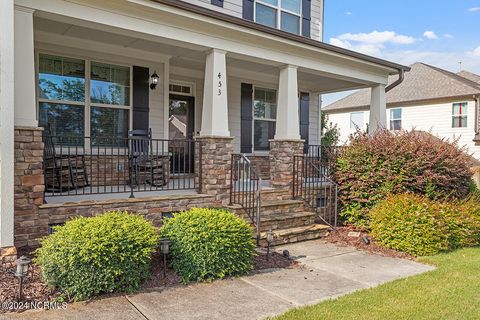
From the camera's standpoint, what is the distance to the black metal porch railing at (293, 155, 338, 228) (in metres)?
7.44

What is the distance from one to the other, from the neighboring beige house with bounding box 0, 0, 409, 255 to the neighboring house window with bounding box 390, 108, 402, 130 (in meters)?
11.7

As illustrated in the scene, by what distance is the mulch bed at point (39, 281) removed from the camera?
3600 millimetres

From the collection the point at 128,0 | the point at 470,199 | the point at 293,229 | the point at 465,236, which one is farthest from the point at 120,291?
the point at 470,199

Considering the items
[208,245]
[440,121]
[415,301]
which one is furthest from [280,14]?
[440,121]

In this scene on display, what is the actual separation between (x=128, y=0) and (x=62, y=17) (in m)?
0.94

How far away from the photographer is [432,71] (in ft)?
68.0

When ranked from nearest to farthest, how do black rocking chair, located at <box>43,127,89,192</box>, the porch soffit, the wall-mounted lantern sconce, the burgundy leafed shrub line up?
1. the porch soffit
2. black rocking chair, located at <box>43,127,89,192</box>
3. the burgundy leafed shrub
4. the wall-mounted lantern sconce

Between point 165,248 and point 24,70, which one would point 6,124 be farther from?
point 165,248

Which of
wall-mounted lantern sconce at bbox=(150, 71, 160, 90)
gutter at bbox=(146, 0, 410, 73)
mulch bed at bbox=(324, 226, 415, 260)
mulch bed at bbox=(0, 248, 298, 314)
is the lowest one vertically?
mulch bed at bbox=(324, 226, 415, 260)

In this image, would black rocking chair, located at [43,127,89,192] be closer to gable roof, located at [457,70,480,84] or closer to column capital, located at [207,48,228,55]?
column capital, located at [207,48,228,55]

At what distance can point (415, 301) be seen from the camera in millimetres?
3848

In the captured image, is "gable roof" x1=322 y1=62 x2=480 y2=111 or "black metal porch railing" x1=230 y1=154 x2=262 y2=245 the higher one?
"gable roof" x1=322 y1=62 x2=480 y2=111

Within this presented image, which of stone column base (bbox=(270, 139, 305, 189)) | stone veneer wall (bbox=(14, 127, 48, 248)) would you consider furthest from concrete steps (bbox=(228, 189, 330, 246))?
stone veneer wall (bbox=(14, 127, 48, 248))

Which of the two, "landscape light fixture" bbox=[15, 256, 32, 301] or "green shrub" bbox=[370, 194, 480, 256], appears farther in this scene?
"green shrub" bbox=[370, 194, 480, 256]
